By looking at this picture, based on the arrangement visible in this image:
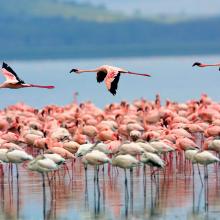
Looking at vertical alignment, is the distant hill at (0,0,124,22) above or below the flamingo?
above

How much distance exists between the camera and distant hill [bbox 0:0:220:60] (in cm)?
16012

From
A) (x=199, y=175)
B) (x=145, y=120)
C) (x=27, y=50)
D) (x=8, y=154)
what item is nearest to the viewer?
(x=8, y=154)

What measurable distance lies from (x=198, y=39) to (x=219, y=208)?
517 ft

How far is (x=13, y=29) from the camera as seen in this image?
158375 millimetres

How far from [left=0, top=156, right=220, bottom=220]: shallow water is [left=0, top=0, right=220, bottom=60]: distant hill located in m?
138

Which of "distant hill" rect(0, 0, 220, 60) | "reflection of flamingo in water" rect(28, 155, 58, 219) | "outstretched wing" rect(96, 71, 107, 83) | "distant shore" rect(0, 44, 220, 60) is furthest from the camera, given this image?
"distant hill" rect(0, 0, 220, 60)

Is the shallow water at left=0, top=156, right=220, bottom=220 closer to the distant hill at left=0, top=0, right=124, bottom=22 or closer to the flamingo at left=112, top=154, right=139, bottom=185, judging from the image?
the flamingo at left=112, top=154, right=139, bottom=185

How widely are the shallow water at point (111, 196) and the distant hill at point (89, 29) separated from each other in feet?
451

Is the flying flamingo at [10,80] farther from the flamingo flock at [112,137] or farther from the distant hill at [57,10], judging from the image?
the distant hill at [57,10]

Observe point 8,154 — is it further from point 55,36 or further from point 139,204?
point 55,36

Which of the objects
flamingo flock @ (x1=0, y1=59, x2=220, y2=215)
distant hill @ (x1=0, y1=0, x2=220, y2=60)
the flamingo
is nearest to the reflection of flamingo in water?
flamingo flock @ (x1=0, y1=59, x2=220, y2=215)

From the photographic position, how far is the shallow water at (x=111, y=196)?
45.1ft

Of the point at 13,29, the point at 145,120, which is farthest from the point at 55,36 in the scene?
the point at 145,120

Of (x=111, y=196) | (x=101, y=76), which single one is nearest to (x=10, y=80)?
(x=101, y=76)
